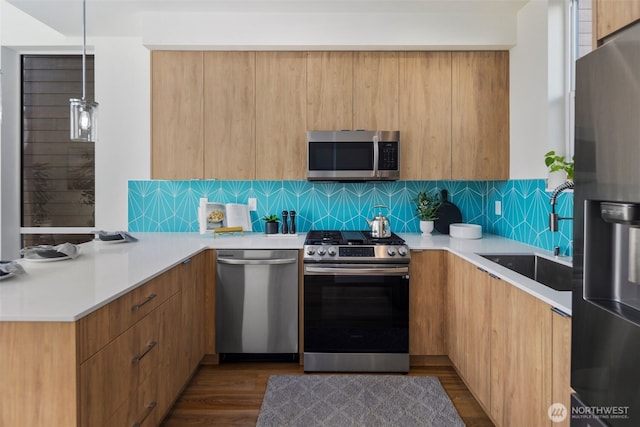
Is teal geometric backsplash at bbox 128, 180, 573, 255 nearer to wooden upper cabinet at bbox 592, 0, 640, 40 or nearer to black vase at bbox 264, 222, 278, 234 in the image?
black vase at bbox 264, 222, 278, 234

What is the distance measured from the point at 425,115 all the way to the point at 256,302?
1.89 m

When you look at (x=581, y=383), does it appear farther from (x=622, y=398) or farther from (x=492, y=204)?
(x=492, y=204)

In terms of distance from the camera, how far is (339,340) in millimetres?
2838

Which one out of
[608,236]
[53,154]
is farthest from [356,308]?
[53,154]

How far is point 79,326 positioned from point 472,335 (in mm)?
2005

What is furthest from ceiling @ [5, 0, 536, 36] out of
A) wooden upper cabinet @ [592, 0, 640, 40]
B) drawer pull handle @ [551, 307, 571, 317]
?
drawer pull handle @ [551, 307, 571, 317]

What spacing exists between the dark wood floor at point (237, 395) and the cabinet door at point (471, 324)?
0.41 ft

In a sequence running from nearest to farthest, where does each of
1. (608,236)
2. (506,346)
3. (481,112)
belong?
(608,236)
(506,346)
(481,112)

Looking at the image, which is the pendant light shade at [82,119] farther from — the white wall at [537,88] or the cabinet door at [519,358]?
the white wall at [537,88]

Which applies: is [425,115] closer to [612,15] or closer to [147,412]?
[612,15]

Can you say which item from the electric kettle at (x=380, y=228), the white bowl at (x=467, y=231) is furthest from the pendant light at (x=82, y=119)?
the white bowl at (x=467, y=231)

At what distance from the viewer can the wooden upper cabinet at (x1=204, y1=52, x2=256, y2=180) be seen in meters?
3.13

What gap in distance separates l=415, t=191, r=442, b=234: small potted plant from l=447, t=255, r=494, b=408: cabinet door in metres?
0.58

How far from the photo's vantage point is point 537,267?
2.46 meters
